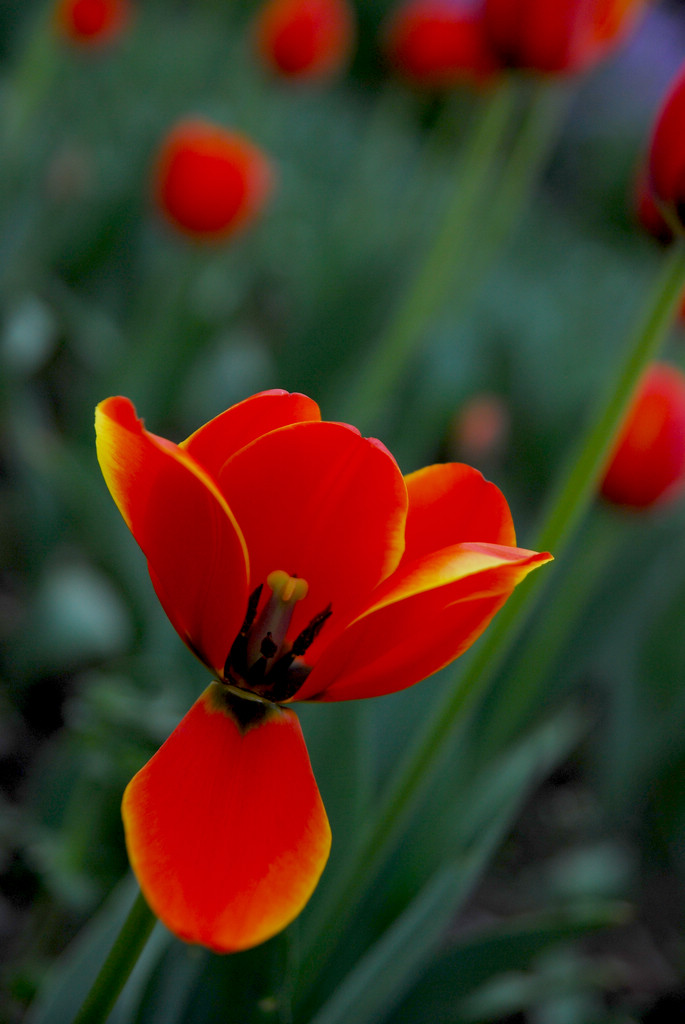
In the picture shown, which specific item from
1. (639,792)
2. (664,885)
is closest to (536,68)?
(639,792)

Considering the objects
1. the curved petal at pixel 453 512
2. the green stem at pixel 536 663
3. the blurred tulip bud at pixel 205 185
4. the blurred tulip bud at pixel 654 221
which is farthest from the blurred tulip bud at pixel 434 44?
the curved petal at pixel 453 512

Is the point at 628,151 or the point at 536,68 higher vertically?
the point at 628,151

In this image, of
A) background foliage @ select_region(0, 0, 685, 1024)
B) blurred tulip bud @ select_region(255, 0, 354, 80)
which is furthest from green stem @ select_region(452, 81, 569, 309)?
blurred tulip bud @ select_region(255, 0, 354, 80)

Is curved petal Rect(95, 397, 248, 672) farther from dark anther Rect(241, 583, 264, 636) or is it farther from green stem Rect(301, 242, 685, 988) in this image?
green stem Rect(301, 242, 685, 988)

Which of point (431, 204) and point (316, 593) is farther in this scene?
point (431, 204)

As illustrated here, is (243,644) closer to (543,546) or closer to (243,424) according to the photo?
(243,424)

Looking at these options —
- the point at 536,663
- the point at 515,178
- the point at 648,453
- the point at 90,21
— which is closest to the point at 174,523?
the point at 648,453

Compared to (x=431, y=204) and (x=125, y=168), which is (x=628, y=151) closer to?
(x=431, y=204)
